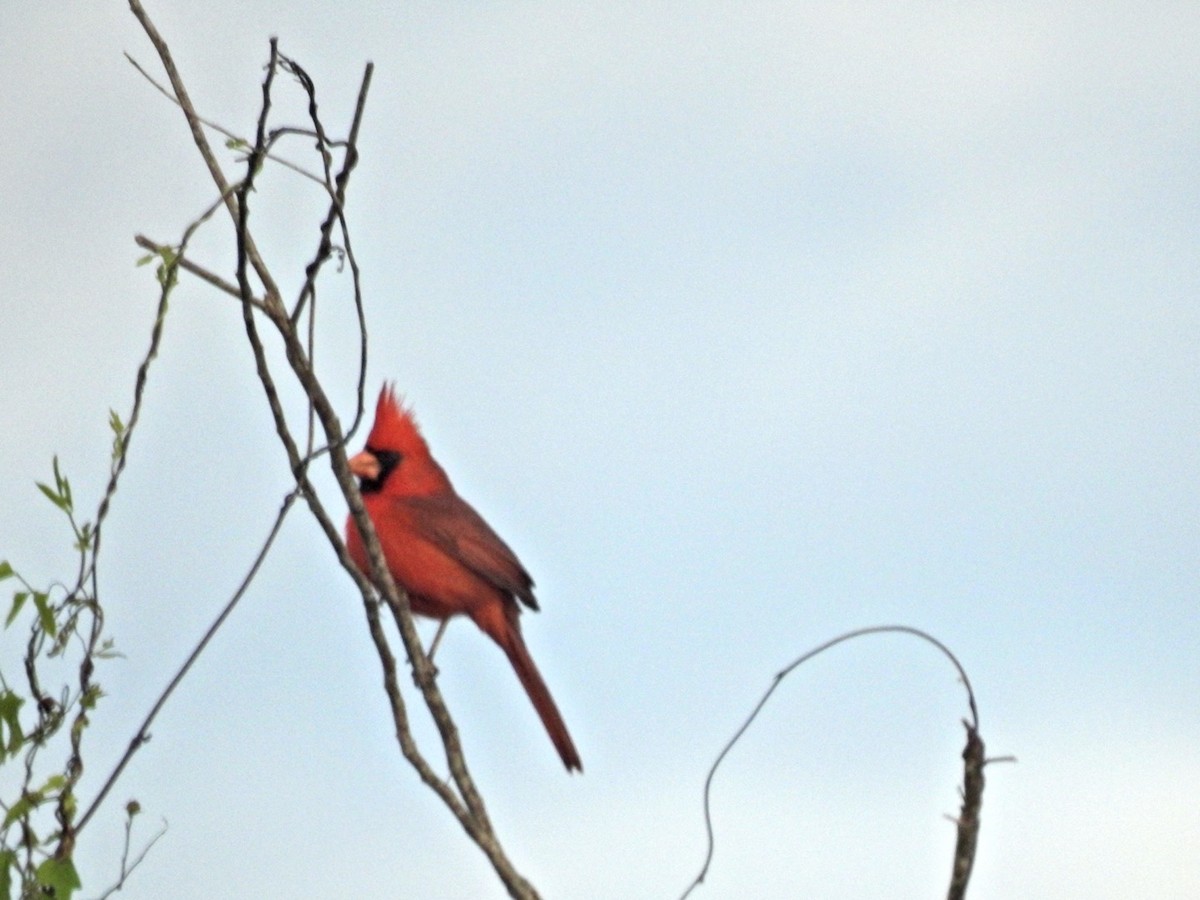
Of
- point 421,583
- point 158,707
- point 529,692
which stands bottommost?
point 529,692

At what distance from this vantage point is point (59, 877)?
1966mm

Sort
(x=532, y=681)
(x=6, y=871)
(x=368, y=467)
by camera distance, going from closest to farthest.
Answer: (x=6, y=871) → (x=532, y=681) → (x=368, y=467)

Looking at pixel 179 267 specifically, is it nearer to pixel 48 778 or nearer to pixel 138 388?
pixel 138 388

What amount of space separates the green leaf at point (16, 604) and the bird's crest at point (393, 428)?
80.5 inches

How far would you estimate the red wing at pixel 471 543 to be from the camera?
3.90 metres

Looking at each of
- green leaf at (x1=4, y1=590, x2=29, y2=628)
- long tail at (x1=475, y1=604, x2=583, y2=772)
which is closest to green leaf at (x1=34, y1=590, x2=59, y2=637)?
green leaf at (x1=4, y1=590, x2=29, y2=628)

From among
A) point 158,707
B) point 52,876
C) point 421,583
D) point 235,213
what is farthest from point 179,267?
point 421,583

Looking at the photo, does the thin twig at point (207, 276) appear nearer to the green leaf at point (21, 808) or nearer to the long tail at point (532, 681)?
the green leaf at point (21, 808)

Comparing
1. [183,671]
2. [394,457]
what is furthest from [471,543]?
[183,671]

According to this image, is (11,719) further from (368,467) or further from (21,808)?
(368,467)

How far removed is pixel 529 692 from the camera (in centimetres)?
385

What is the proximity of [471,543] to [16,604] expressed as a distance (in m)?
1.91

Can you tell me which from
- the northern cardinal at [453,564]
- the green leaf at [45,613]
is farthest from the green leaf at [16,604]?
the northern cardinal at [453,564]

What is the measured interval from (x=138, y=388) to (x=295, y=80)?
0.45 metres
